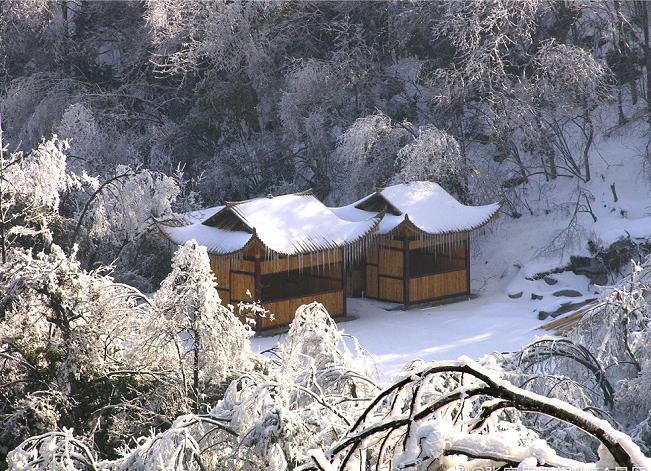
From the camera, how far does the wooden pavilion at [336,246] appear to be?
14.5 metres

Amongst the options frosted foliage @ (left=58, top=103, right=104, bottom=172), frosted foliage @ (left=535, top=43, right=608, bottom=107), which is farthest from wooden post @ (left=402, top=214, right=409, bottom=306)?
frosted foliage @ (left=58, top=103, right=104, bottom=172)

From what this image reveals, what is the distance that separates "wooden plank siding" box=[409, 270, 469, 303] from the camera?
54.5 feet

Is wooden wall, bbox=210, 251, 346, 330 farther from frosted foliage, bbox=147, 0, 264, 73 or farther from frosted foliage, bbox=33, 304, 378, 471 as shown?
frosted foliage, bbox=147, 0, 264, 73

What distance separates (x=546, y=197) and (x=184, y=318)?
54.7 feet

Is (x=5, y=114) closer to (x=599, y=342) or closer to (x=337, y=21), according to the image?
(x=337, y=21)

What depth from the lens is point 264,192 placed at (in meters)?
24.5

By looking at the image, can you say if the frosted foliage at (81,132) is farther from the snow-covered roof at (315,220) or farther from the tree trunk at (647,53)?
the tree trunk at (647,53)

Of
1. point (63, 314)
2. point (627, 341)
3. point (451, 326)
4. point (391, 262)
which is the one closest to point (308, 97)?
point (391, 262)

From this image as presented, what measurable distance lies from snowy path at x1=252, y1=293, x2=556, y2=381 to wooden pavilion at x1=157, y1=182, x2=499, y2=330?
1.90ft

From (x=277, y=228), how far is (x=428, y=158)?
6.56 metres

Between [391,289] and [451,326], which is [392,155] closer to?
[391,289]

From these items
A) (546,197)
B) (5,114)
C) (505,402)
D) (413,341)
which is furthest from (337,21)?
(505,402)

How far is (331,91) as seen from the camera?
75.9ft

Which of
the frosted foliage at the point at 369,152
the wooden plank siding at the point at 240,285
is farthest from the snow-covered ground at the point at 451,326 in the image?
the frosted foliage at the point at 369,152
